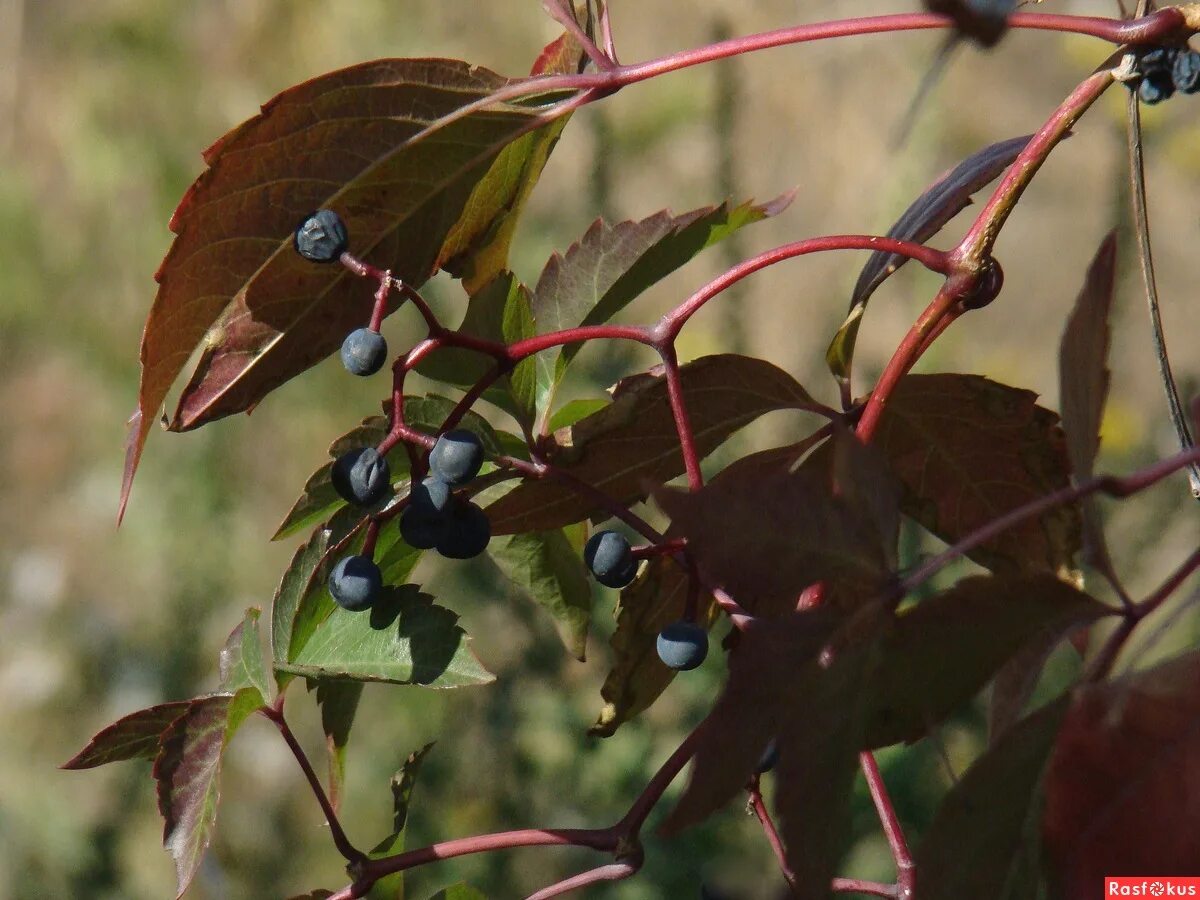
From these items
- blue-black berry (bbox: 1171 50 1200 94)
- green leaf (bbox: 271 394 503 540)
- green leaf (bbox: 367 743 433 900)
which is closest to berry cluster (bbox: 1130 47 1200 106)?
blue-black berry (bbox: 1171 50 1200 94)

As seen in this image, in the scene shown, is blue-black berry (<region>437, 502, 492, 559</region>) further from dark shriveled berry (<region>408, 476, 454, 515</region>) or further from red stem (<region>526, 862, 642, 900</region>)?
red stem (<region>526, 862, 642, 900</region>)

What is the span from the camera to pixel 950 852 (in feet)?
1.46

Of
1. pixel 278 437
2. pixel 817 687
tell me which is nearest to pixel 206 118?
pixel 278 437

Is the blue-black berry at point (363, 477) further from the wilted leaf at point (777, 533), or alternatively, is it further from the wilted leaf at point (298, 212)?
the wilted leaf at point (777, 533)

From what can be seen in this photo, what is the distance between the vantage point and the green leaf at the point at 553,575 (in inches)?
31.2

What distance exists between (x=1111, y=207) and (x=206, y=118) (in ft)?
7.93

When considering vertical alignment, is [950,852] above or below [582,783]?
above

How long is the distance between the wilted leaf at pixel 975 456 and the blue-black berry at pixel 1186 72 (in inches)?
6.7

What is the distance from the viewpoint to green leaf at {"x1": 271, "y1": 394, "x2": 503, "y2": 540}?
2.23 ft

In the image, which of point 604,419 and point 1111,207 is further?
point 1111,207

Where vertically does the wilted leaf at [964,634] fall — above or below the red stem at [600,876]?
above

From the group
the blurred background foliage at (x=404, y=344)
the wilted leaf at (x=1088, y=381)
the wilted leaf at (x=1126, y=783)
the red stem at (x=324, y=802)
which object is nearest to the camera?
the wilted leaf at (x=1126, y=783)

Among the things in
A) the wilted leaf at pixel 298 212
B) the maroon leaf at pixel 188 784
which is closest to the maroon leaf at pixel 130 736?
the maroon leaf at pixel 188 784

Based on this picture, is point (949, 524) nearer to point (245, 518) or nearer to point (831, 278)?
point (245, 518)
